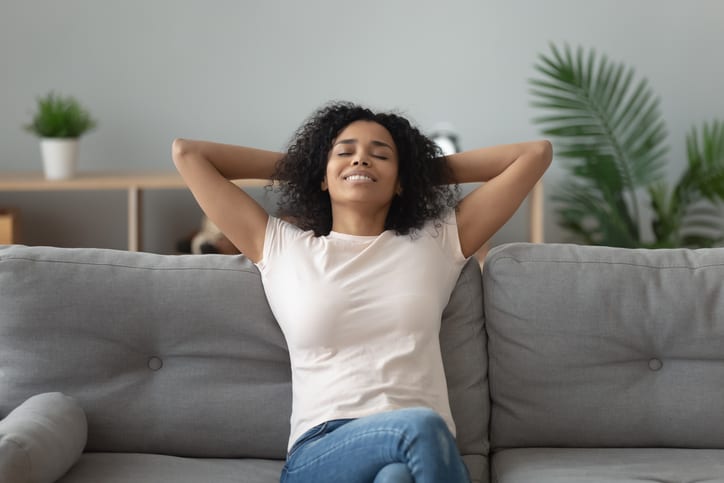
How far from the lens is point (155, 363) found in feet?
6.39

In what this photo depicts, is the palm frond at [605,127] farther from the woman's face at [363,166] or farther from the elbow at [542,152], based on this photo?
the woman's face at [363,166]

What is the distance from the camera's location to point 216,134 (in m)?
3.88

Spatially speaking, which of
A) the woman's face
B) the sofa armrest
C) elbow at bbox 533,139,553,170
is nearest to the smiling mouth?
the woman's face

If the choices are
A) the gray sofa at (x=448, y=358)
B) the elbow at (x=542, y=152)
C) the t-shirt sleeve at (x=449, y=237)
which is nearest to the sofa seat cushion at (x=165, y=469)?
the gray sofa at (x=448, y=358)

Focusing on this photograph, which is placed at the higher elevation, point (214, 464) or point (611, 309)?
point (611, 309)

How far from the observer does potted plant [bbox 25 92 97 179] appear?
3543 millimetres

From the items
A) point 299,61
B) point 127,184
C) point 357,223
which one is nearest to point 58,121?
point 127,184

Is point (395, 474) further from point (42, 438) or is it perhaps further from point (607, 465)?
point (42, 438)

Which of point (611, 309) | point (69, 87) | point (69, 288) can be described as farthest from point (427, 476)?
point (69, 87)

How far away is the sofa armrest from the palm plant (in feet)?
7.59

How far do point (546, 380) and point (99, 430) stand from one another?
887mm

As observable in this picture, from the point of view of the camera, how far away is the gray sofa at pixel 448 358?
191 centimetres

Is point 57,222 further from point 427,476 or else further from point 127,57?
point 427,476

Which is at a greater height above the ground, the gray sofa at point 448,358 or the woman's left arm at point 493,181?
the woman's left arm at point 493,181
